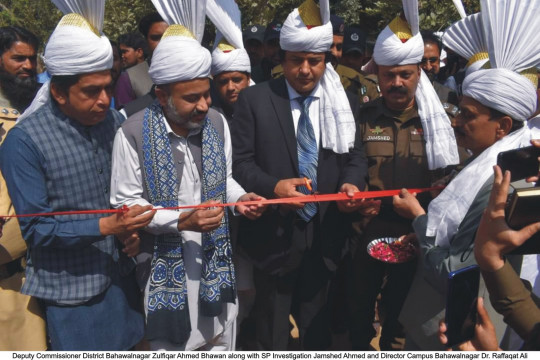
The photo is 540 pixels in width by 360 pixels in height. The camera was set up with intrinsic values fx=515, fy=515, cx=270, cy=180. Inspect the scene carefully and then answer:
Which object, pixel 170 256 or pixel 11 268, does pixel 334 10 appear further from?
pixel 11 268

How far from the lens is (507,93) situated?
248 centimetres

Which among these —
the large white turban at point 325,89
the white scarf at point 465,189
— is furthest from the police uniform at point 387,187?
the white scarf at point 465,189

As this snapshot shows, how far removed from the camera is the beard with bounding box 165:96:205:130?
2977mm

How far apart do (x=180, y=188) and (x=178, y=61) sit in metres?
0.73

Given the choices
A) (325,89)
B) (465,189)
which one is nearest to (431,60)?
(325,89)

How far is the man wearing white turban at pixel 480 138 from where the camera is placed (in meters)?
2.40

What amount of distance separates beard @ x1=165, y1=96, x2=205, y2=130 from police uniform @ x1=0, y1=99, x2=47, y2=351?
1.04 metres

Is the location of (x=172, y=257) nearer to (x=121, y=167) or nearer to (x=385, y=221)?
(x=121, y=167)

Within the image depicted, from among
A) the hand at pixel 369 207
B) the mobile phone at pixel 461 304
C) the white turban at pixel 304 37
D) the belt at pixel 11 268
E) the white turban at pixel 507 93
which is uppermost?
the white turban at pixel 304 37

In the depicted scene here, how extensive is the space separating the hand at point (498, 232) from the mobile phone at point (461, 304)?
115mm

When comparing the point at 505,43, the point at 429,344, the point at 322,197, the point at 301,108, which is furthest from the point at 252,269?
the point at 505,43

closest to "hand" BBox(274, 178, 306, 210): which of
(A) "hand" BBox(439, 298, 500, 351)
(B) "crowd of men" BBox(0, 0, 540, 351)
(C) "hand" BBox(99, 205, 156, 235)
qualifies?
(B) "crowd of men" BBox(0, 0, 540, 351)

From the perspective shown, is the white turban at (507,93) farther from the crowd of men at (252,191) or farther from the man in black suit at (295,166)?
the man in black suit at (295,166)

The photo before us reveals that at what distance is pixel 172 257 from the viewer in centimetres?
297
